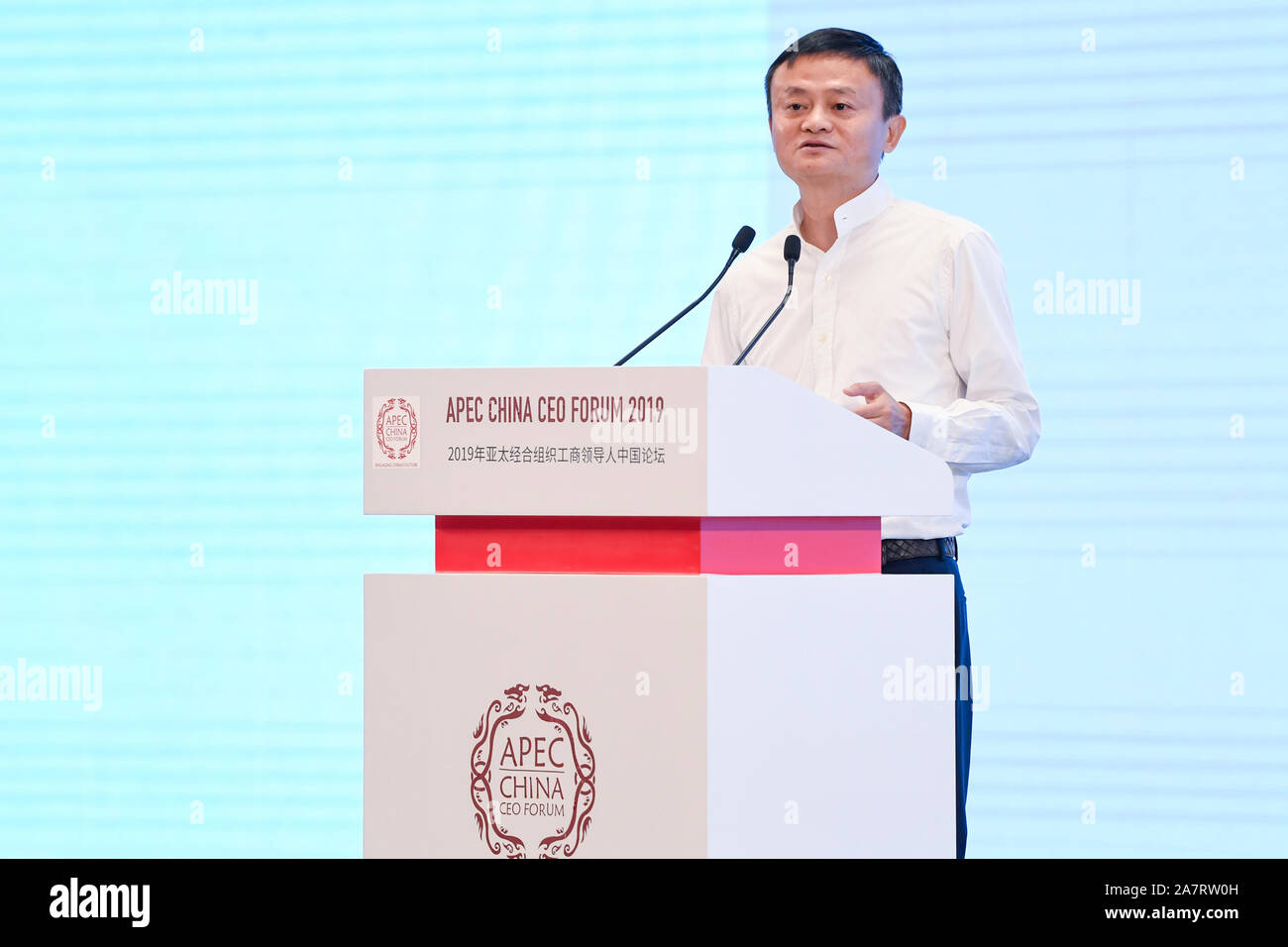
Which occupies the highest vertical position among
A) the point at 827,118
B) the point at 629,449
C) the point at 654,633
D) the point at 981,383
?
the point at 827,118

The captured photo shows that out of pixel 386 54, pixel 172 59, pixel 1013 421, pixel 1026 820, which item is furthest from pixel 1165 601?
pixel 172 59

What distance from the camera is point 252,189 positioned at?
11.7 ft

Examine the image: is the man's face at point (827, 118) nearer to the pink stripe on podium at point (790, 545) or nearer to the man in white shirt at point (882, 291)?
the man in white shirt at point (882, 291)

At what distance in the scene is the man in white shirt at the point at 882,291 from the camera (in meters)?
2.08

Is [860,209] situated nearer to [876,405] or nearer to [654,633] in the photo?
[876,405]

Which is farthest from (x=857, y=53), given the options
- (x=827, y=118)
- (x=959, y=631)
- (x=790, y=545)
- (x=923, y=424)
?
(x=790, y=545)

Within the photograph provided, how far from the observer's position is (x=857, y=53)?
2.15 m

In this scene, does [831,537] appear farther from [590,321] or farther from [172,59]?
[172,59]

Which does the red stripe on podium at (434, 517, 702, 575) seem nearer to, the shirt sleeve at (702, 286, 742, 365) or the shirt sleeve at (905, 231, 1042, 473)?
the shirt sleeve at (905, 231, 1042, 473)

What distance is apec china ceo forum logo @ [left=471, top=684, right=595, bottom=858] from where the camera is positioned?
139cm

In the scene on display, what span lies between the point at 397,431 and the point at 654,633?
0.38m

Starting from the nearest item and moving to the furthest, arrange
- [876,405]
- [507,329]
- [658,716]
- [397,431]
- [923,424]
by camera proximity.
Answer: [658,716], [397,431], [876,405], [923,424], [507,329]

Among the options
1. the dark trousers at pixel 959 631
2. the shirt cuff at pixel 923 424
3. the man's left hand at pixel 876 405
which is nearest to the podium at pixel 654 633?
the man's left hand at pixel 876 405

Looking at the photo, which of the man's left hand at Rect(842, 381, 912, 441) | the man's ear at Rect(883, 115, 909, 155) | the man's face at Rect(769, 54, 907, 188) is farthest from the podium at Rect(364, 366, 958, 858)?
the man's ear at Rect(883, 115, 909, 155)
